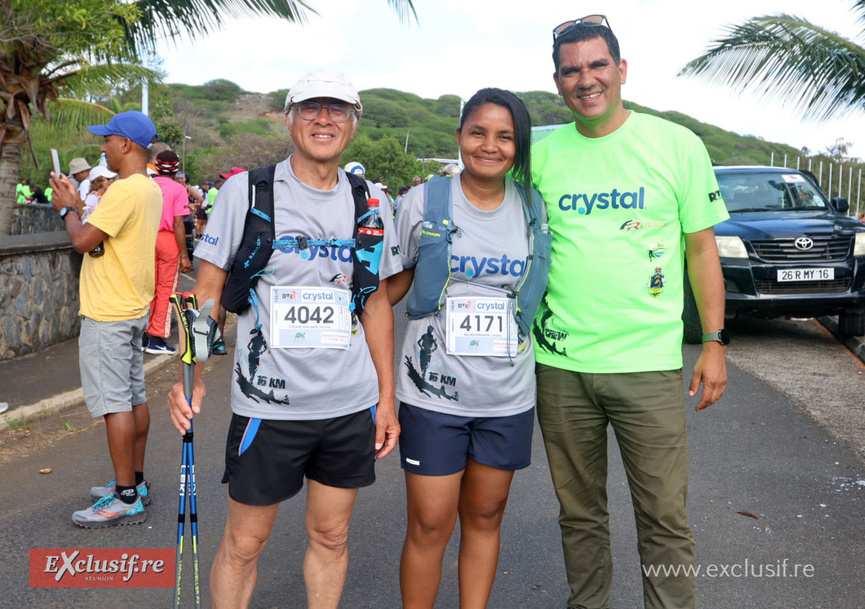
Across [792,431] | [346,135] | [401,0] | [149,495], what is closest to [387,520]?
[149,495]

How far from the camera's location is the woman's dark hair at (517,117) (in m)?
3.04

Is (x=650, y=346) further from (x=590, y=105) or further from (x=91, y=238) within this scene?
(x=91, y=238)

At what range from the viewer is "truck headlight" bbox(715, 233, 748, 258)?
9219 millimetres

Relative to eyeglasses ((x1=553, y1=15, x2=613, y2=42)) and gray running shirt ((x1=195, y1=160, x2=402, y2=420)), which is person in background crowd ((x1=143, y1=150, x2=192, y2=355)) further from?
eyeglasses ((x1=553, y1=15, x2=613, y2=42))

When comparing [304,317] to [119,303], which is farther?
[119,303]

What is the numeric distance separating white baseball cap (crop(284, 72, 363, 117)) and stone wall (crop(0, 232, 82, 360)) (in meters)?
6.15

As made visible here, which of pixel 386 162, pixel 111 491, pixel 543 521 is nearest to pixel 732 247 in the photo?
pixel 543 521

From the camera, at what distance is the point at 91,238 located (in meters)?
4.45

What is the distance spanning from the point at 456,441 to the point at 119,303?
7.89 ft

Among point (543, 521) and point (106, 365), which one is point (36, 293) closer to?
point (106, 365)

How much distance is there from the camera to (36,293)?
848cm

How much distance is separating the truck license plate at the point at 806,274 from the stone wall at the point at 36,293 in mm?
7664

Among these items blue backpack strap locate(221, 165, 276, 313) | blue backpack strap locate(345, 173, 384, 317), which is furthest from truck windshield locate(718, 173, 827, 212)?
blue backpack strap locate(221, 165, 276, 313)
